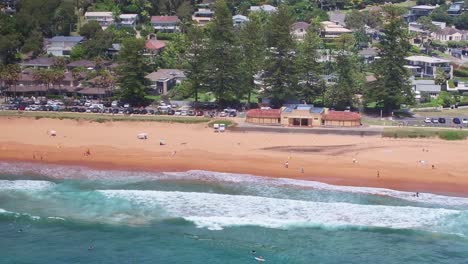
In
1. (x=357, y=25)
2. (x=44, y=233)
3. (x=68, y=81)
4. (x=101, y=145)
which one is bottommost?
(x=44, y=233)

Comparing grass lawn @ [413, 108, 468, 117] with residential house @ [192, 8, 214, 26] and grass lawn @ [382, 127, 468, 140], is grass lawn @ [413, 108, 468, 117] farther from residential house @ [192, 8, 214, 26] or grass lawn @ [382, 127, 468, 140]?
residential house @ [192, 8, 214, 26]

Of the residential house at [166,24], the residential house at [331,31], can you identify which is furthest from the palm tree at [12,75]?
the residential house at [331,31]

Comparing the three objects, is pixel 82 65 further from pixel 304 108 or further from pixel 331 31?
pixel 331 31

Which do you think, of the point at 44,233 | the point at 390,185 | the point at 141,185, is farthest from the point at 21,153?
the point at 390,185

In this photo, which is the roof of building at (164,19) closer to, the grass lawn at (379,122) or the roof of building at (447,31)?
the roof of building at (447,31)

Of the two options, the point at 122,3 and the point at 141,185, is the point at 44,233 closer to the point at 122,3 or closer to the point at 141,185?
the point at 141,185

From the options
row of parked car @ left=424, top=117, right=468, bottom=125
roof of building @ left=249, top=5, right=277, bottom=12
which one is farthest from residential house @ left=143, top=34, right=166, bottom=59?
row of parked car @ left=424, top=117, right=468, bottom=125
